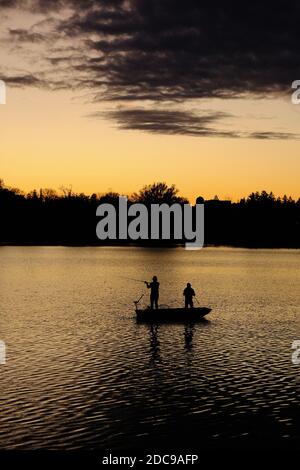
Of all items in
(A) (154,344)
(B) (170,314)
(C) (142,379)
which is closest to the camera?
(C) (142,379)

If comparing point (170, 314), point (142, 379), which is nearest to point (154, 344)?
point (142, 379)

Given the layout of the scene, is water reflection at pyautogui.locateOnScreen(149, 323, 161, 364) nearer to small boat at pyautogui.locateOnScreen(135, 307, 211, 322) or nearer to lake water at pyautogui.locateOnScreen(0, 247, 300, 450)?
lake water at pyautogui.locateOnScreen(0, 247, 300, 450)

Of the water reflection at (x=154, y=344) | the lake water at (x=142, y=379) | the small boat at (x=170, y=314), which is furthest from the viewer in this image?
the small boat at (x=170, y=314)

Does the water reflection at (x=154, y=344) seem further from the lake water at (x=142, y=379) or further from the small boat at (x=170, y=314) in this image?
the small boat at (x=170, y=314)

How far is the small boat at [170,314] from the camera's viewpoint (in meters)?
51.0

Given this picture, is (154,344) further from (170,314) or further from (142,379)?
(170,314)

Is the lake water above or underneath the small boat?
underneath

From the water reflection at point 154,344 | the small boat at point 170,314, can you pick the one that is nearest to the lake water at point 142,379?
the water reflection at point 154,344

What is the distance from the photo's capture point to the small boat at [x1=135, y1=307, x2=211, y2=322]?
167 feet

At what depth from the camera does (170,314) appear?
51.7m

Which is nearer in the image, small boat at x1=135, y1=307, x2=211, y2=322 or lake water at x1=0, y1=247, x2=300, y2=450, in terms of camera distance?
lake water at x1=0, y1=247, x2=300, y2=450

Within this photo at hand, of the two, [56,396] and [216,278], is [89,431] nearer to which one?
[56,396]

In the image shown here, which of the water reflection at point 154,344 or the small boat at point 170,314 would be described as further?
the small boat at point 170,314

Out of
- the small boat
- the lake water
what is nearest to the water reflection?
the lake water
